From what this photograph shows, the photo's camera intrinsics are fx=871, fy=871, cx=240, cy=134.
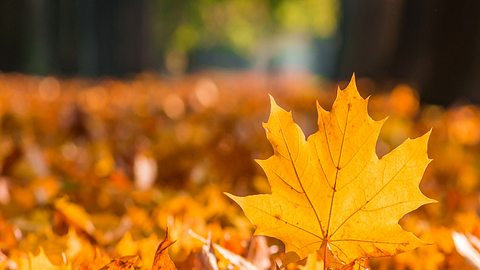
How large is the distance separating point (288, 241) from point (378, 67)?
1047 centimetres

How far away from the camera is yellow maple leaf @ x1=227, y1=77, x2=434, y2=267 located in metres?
1.14

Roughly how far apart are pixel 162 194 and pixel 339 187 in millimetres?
1154

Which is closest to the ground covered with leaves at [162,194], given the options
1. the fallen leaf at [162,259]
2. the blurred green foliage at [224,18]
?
the fallen leaf at [162,259]

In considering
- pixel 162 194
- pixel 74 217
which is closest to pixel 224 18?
pixel 162 194

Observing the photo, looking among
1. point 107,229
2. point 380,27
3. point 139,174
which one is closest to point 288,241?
point 107,229

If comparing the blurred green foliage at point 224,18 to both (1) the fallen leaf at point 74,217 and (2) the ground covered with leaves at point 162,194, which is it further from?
(1) the fallen leaf at point 74,217

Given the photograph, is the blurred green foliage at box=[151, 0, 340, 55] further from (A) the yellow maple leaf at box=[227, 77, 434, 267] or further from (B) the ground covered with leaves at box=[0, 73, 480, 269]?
(A) the yellow maple leaf at box=[227, 77, 434, 267]

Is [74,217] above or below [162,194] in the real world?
above

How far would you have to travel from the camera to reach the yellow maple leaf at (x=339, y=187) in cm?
114

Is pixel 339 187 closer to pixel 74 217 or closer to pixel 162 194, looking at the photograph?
pixel 74 217

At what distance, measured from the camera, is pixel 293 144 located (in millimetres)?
1150

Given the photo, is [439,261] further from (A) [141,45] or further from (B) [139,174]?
(A) [141,45]

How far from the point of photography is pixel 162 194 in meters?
2.28

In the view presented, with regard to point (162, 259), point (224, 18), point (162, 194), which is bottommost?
point (224, 18)
